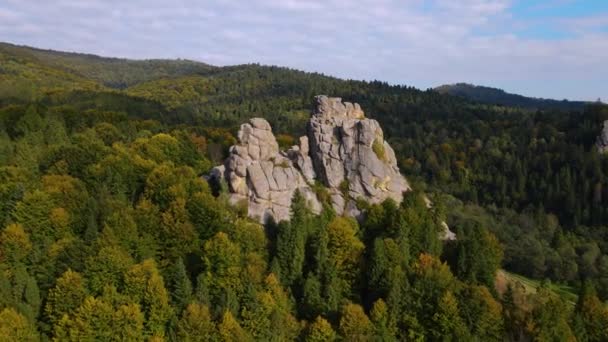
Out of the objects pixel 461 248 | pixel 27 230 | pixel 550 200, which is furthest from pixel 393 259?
pixel 550 200

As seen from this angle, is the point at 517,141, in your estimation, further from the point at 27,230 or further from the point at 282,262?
the point at 27,230

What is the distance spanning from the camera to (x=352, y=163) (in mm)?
75625

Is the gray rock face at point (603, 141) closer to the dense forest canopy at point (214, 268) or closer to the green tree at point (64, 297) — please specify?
the dense forest canopy at point (214, 268)

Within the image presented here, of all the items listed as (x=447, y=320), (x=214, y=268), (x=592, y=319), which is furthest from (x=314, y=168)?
(x=592, y=319)

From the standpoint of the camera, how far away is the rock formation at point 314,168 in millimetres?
70375

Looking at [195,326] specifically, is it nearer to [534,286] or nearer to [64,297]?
[64,297]

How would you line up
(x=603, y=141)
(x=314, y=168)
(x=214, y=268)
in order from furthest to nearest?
(x=603, y=141) → (x=314, y=168) → (x=214, y=268)

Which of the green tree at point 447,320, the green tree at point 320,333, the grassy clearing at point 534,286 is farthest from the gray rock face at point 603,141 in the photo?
the green tree at point 320,333

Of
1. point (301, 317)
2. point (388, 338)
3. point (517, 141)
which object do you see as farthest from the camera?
point (517, 141)

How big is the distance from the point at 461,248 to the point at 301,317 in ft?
67.2

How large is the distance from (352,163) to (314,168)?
545 cm

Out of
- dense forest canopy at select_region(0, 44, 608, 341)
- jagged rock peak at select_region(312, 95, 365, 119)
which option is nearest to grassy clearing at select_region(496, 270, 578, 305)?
dense forest canopy at select_region(0, 44, 608, 341)

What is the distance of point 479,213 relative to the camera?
432 feet

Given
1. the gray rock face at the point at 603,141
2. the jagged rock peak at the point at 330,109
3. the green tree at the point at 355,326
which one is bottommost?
the green tree at the point at 355,326
